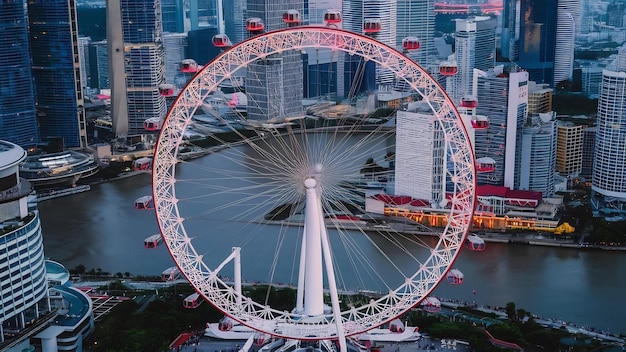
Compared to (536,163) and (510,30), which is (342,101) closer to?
(536,163)

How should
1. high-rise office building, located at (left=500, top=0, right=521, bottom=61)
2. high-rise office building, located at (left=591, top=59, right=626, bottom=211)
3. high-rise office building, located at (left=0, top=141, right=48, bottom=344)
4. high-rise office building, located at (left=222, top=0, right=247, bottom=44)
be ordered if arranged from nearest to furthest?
high-rise office building, located at (left=0, top=141, right=48, bottom=344) < high-rise office building, located at (left=591, top=59, right=626, bottom=211) < high-rise office building, located at (left=500, top=0, right=521, bottom=61) < high-rise office building, located at (left=222, top=0, right=247, bottom=44)

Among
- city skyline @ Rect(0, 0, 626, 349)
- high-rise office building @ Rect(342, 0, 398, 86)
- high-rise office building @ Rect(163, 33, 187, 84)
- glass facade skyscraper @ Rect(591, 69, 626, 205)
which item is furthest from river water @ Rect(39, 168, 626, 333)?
high-rise office building @ Rect(163, 33, 187, 84)

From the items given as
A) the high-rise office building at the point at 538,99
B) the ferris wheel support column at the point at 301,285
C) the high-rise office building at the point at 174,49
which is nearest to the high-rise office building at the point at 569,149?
the high-rise office building at the point at 538,99

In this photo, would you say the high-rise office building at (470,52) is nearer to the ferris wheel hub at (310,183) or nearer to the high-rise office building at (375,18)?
the high-rise office building at (375,18)

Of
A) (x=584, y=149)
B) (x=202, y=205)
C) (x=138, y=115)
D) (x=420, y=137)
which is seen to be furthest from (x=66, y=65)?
(x=584, y=149)

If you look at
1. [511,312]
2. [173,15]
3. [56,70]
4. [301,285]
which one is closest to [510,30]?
[173,15]

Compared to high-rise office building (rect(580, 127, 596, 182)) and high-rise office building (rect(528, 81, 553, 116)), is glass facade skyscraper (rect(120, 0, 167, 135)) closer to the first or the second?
high-rise office building (rect(528, 81, 553, 116))
